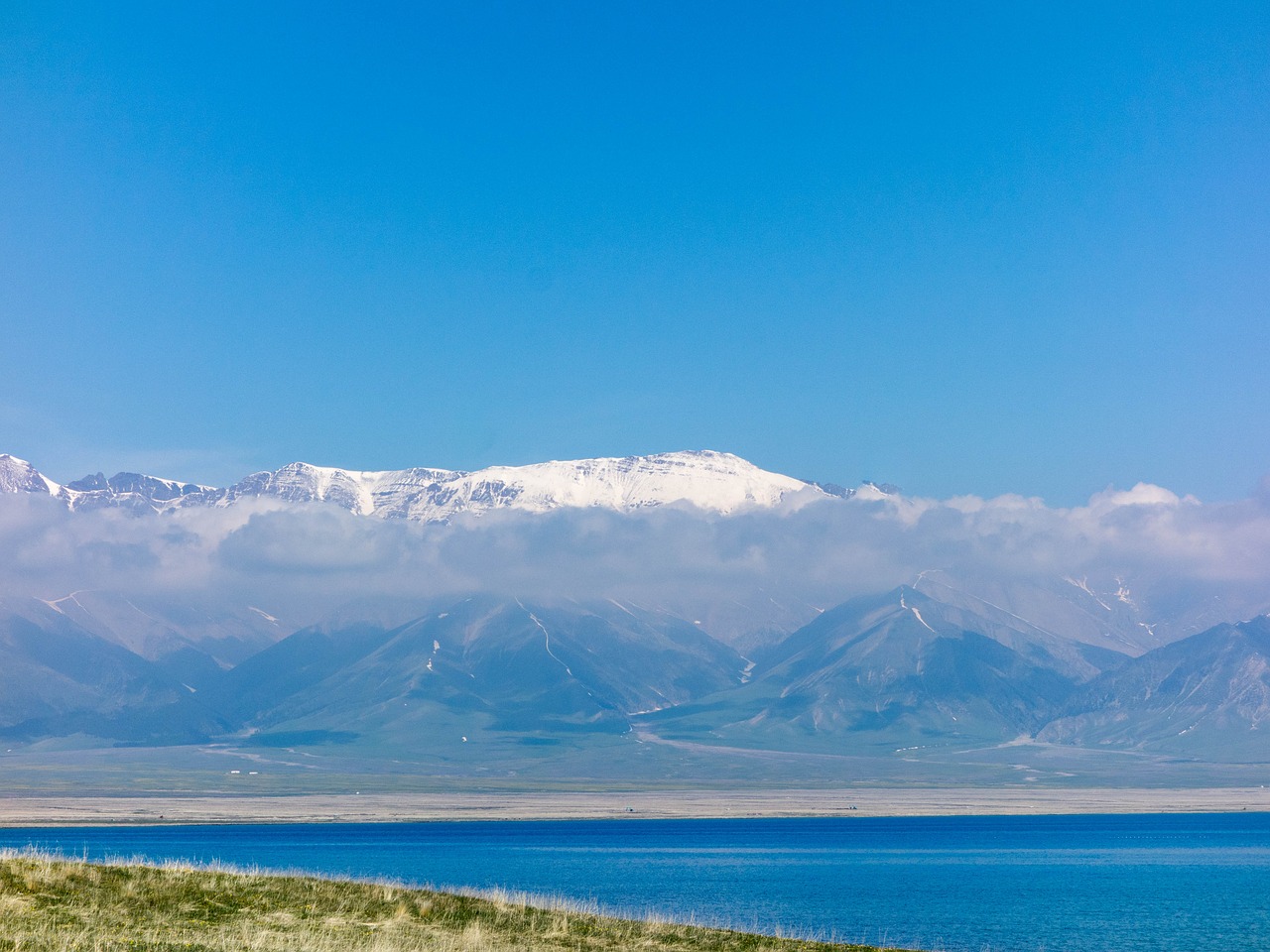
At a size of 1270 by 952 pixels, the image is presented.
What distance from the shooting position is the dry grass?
3328 centimetres

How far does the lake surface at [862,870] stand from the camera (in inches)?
2516

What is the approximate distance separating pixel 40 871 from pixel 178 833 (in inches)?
5788

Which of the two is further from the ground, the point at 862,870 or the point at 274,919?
the point at 274,919

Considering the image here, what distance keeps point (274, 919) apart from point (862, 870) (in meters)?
77.0

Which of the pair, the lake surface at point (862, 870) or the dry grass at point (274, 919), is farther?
the lake surface at point (862, 870)

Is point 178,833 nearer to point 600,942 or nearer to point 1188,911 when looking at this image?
point 1188,911

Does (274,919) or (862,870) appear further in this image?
(862,870)

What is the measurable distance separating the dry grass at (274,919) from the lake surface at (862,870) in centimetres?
873

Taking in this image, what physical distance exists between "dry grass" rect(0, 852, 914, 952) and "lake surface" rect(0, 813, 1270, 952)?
8.73m

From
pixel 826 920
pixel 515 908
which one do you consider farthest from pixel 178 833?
pixel 515 908

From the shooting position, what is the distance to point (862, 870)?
351 feet

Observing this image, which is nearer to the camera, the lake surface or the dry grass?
the dry grass

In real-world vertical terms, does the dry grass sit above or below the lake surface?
above

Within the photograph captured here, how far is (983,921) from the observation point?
6725 cm
